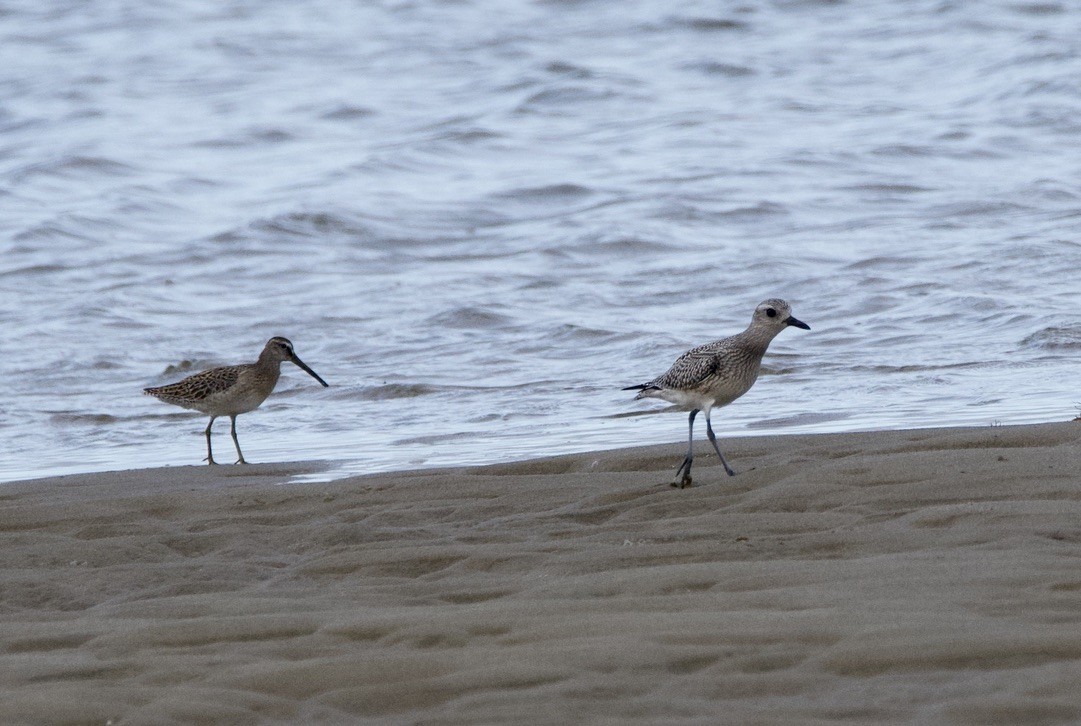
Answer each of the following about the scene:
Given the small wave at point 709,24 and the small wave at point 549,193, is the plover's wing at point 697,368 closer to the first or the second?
the small wave at point 549,193

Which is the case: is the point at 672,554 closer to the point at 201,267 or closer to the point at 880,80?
the point at 201,267

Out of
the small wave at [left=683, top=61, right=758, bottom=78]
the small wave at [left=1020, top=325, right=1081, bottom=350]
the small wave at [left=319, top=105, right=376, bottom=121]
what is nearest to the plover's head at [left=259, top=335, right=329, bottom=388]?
the small wave at [left=1020, top=325, right=1081, bottom=350]

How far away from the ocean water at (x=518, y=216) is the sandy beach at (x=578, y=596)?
6.48 ft

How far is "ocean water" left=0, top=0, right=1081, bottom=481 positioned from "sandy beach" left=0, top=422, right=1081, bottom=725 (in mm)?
1976

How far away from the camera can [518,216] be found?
1956 centimetres

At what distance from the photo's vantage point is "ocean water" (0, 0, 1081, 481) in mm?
10953

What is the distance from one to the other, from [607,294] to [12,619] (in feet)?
34.9

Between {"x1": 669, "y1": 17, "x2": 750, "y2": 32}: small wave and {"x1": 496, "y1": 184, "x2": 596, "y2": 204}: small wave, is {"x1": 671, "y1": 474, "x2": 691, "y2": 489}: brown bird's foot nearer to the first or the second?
{"x1": 496, "y1": 184, "x2": 596, "y2": 204}: small wave

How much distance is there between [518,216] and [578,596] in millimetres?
15006

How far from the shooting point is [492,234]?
61.2 ft

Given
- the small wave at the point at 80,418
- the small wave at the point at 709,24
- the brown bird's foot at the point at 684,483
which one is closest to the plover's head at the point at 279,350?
the small wave at the point at 80,418

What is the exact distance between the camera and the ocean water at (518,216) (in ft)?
35.9

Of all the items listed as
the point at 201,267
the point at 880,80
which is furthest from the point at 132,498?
the point at 880,80

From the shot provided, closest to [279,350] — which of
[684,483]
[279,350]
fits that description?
[279,350]
